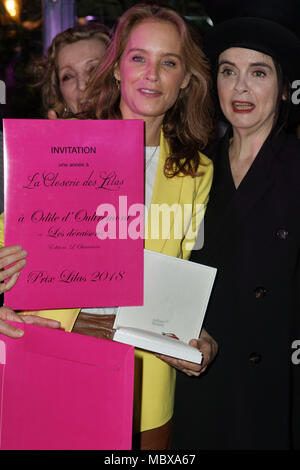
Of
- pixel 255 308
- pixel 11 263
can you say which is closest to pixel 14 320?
pixel 11 263

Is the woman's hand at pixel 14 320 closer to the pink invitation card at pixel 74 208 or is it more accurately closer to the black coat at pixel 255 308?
the pink invitation card at pixel 74 208

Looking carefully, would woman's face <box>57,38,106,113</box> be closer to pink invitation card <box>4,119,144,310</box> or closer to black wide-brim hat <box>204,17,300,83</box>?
black wide-brim hat <box>204,17,300,83</box>

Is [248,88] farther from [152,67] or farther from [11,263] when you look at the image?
[11,263]

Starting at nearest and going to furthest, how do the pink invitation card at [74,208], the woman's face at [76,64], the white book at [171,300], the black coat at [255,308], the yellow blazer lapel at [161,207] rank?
the pink invitation card at [74,208] < the white book at [171,300] < the yellow blazer lapel at [161,207] < the black coat at [255,308] < the woman's face at [76,64]

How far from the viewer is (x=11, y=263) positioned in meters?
1.38

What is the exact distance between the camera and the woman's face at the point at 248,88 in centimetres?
182

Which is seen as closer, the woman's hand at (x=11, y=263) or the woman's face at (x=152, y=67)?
the woman's hand at (x=11, y=263)

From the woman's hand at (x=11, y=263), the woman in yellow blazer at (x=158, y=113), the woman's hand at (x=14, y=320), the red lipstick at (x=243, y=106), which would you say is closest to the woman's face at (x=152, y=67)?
the woman in yellow blazer at (x=158, y=113)

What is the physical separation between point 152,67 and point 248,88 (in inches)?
14.1

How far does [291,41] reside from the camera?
1.80 meters

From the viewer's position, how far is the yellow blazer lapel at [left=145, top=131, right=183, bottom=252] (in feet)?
5.44
